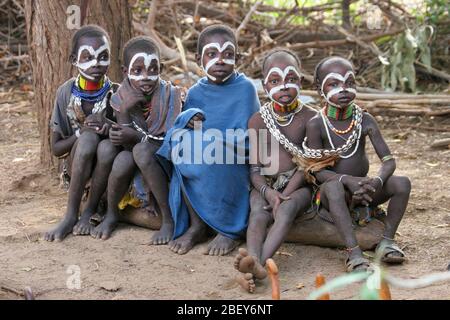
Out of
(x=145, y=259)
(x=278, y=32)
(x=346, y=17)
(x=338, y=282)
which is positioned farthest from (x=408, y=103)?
(x=338, y=282)

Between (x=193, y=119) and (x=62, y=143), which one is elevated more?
(x=193, y=119)

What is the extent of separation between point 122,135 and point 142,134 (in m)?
0.13

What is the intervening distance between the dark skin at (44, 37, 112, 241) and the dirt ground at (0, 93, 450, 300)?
117 mm

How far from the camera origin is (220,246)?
421 cm

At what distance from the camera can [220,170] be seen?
167 inches

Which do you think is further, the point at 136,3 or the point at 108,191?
the point at 136,3

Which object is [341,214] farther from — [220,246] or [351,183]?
[220,246]

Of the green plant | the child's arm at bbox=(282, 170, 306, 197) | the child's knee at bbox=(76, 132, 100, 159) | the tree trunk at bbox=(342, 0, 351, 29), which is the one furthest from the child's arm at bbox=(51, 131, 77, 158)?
the tree trunk at bbox=(342, 0, 351, 29)

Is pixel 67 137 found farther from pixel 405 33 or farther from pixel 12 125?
pixel 405 33

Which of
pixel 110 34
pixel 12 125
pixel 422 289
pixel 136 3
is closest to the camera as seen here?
pixel 422 289

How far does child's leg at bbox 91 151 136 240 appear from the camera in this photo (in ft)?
14.4

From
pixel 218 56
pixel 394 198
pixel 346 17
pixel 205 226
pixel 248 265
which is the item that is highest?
pixel 346 17

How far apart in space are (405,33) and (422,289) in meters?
4.61
